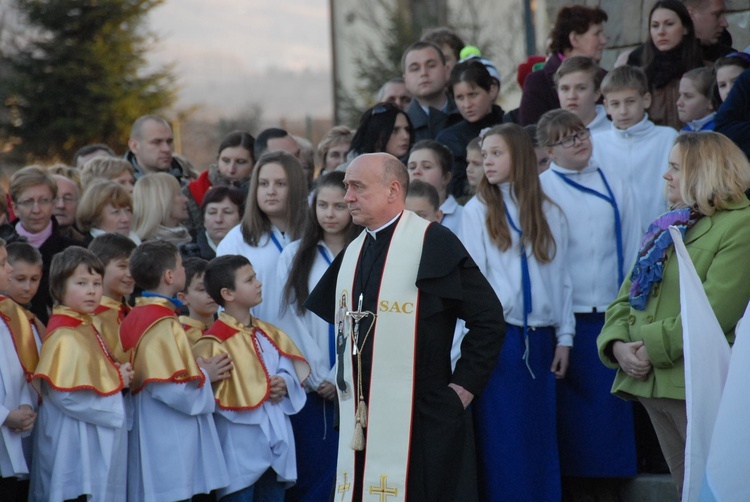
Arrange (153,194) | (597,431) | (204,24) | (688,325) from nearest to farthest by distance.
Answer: (688,325) < (597,431) < (153,194) < (204,24)

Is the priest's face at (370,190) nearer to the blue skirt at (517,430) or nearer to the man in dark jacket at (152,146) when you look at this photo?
the blue skirt at (517,430)

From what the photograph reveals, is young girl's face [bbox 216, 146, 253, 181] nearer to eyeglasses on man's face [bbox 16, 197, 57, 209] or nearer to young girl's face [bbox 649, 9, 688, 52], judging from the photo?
eyeglasses on man's face [bbox 16, 197, 57, 209]

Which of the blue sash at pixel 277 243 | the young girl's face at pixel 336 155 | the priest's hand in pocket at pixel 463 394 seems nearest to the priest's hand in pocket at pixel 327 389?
the blue sash at pixel 277 243

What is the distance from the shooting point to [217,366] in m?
6.19

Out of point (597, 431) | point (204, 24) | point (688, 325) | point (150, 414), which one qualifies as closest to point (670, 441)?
point (688, 325)

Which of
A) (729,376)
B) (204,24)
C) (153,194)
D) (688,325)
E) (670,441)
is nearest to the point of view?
(729,376)

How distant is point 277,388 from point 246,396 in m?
0.18

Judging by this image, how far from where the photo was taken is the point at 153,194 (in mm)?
7781

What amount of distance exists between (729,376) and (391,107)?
3951 mm

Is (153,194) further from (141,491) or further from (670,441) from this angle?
(670,441)

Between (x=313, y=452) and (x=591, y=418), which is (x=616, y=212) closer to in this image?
(x=591, y=418)

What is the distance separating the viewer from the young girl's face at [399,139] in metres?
8.12

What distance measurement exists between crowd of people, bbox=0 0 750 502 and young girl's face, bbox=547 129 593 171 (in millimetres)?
16

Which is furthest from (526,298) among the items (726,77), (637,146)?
(726,77)
